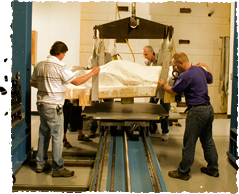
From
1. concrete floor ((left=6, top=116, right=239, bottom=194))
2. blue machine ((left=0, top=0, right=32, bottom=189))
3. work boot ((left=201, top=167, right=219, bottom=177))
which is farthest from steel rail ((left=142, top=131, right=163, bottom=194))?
blue machine ((left=0, top=0, right=32, bottom=189))

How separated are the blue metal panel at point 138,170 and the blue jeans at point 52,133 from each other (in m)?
1.01

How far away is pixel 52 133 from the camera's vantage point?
3.27 metres

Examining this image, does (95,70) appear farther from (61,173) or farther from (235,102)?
(235,102)

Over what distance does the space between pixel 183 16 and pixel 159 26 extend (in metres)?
4.54

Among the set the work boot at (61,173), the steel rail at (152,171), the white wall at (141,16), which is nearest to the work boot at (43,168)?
the work boot at (61,173)

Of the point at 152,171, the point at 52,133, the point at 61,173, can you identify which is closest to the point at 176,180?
the point at 152,171

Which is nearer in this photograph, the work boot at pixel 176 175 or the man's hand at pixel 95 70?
the man's hand at pixel 95 70

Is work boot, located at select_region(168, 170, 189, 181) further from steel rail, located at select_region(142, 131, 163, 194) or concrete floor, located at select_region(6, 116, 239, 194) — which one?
steel rail, located at select_region(142, 131, 163, 194)

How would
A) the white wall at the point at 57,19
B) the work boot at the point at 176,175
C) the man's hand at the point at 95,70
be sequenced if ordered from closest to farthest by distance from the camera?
1. the man's hand at the point at 95,70
2. the work boot at the point at 176,175
3. the white wall at the point at 57,19

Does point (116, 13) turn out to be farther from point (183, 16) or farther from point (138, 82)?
point (138, 82)

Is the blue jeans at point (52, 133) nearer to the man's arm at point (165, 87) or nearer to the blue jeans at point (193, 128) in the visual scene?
the man's arm at point (165, 87)

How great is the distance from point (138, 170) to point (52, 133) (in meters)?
1.28

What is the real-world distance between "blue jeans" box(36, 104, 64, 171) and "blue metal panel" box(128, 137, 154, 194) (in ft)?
3.31

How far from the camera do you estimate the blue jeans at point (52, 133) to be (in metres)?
3.22
